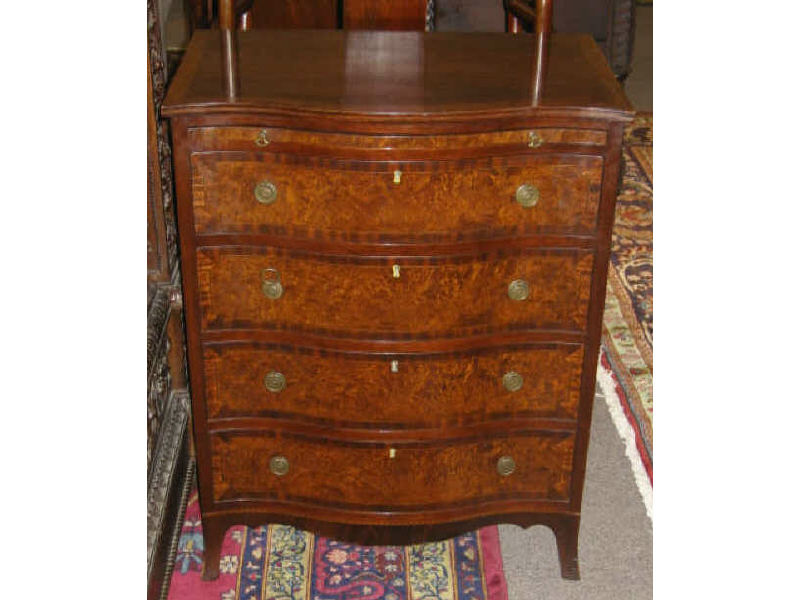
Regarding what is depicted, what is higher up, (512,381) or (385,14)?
(385,14)

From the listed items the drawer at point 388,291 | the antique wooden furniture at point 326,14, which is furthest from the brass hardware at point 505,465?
the antique wooden furniture at point 326,14

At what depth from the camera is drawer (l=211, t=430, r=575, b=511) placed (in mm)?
2242

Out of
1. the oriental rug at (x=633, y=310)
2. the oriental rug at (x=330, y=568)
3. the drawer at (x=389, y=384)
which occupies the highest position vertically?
the drawer at (x=389, y=384)

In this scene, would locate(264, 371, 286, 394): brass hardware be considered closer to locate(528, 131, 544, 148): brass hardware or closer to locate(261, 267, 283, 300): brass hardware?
locate(261, 267, 283, 300): brass hardware

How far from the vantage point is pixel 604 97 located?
1966 mm

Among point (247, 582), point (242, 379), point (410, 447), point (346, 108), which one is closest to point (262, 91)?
point (346, 108)

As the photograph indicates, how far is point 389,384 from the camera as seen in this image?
2.16 m

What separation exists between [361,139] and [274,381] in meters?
0.58

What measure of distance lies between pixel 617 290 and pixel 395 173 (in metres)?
1.83

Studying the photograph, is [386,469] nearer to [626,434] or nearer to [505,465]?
[505,465]

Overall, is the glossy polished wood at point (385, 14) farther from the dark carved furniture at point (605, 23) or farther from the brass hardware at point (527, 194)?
the dark carved furniture at point (605, 23)

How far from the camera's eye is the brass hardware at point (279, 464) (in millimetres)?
2264

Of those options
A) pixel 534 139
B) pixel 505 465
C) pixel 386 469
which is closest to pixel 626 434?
pixel 505 465

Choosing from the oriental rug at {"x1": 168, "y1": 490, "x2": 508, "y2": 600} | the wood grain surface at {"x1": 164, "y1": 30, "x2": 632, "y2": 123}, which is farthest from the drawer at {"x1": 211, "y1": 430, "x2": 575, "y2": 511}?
the wood grain surface at {"x1": 164, "y1": 30, "x2": 632, "y2": 123}
